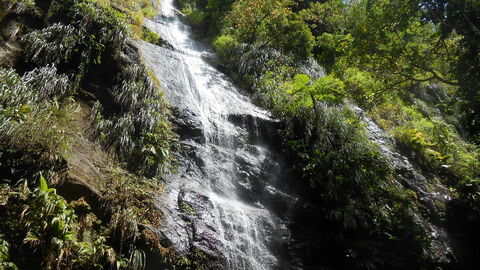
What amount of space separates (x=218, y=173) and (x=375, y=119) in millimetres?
9108

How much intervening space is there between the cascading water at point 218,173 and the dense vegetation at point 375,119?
1014 mm

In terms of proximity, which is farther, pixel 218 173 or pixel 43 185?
pixel 218 173

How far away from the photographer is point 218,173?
24.6 ft

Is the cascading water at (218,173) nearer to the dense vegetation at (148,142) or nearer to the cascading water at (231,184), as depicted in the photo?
the cascading water at (231,184)

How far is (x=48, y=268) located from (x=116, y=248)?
40.2 inches

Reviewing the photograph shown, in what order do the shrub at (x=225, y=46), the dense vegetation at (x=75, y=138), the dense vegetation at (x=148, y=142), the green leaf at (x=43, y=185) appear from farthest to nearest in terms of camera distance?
the shrub at (x=225, y=46) → the dense vegetation at (x=148, y=142) → the green leaf at (x=43, y=185) → the dense vegetation at (x=75, y=138)

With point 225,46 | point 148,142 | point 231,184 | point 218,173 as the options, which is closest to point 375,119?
point 225,46

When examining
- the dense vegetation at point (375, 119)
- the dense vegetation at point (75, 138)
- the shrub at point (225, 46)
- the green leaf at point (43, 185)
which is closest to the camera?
the dense vegetation at point (75, 138)

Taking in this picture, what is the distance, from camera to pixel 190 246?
213 inches

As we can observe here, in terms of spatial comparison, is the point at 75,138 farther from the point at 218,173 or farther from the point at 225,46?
the point at 225,46

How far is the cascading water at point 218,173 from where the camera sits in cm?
578

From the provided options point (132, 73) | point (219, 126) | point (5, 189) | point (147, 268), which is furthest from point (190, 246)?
point (132, 73)

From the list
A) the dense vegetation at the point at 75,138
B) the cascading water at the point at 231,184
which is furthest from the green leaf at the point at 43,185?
the cascading water at the point at 231,184

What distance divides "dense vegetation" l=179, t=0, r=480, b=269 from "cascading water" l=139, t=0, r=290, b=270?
3.33 ft
